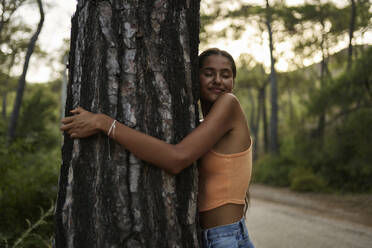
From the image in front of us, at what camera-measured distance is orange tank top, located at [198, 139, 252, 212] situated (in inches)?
79.3

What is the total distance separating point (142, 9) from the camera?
180 centimetres

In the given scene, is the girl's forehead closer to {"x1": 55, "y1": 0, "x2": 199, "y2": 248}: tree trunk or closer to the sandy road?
{"x1": 55, "y1": 0, "x2": 199, "y2": 248}: tree trunk

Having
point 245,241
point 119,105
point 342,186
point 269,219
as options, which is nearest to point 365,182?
point 342,186

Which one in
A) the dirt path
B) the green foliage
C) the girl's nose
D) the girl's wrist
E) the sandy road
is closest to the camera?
the girl's wrist

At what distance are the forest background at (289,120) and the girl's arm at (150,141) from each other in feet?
5.73

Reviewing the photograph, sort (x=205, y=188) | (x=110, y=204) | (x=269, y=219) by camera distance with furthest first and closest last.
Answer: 1. (x=269, y=219)
2. (x=205, y=188)
3. (x=110, y=204)

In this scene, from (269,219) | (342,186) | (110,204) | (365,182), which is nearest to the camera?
(110,204)

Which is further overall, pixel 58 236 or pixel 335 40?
pixel 335 40

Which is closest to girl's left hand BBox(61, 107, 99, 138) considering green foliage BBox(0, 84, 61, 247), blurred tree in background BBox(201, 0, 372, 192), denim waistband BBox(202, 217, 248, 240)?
denim waistband BBox(202, 217, 248, 240)

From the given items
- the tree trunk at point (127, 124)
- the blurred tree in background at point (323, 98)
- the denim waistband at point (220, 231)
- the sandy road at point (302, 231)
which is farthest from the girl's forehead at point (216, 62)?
the blurred tree in background at point (323, 98)

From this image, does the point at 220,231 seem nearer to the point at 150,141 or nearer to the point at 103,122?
the point at 150,141

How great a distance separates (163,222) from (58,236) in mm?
579

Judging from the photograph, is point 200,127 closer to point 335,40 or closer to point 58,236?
point 58,236

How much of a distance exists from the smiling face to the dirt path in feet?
13.1
